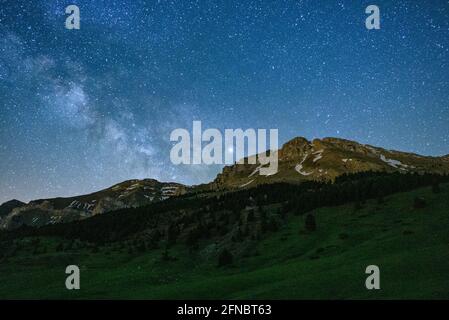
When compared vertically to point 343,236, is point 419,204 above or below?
above

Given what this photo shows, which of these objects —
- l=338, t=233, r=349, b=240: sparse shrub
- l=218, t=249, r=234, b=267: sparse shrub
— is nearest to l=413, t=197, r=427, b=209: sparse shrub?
l=338, t=233, r=349, b=240: sparse shrub

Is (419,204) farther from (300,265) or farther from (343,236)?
(300,265)

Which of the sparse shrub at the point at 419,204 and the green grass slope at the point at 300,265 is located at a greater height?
the sparse shrub at the point at 419,204

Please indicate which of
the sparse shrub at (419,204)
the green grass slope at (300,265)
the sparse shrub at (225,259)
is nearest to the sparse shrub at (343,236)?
the green grass slope at (300,265)

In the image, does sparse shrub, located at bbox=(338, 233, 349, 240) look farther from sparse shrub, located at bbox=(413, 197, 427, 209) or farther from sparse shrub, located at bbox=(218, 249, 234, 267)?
sparse shrub, located at bbox=(413, 197, 427, 209)

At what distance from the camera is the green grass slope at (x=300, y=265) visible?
39.8 meters

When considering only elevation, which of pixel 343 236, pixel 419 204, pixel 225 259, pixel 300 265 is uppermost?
pixel 419 204

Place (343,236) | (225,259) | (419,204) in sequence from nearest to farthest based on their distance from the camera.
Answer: (225,259)
(343,236)
(419,204)

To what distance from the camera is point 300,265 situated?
57969 mm

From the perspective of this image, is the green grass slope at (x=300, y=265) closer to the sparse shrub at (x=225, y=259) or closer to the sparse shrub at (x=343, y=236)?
the sparse shrub at (x=343, y=236)

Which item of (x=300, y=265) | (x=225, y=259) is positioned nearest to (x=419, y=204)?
(x=225, y=259)

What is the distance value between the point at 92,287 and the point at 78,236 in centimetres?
10713
